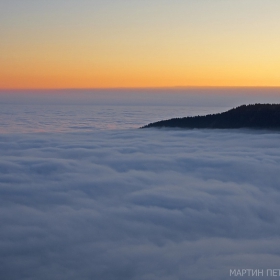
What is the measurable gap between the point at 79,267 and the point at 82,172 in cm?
696

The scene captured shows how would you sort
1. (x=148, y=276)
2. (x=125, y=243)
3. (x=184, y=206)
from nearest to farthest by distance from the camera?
(x=148, y=276) < (x=125, y=243) < (x=184, y=206)

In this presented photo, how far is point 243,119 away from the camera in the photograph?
27.2 metres

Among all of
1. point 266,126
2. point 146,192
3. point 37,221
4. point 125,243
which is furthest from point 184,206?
point 266,126

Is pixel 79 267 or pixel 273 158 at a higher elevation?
pixel 273 158

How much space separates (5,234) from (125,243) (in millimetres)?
2609

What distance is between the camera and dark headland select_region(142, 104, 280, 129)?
25.7 meters

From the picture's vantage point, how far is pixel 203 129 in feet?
91.5

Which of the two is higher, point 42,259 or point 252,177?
point 252,177

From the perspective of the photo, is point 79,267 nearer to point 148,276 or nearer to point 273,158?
point 148,276

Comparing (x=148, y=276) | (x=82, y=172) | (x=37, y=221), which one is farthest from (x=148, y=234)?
(x=82, y=172)

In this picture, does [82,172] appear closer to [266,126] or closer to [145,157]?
[145,157]

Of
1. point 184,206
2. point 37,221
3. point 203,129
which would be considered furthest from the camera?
point 203,129

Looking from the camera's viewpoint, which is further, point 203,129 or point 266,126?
point 203,129

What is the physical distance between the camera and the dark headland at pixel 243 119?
25703mm
